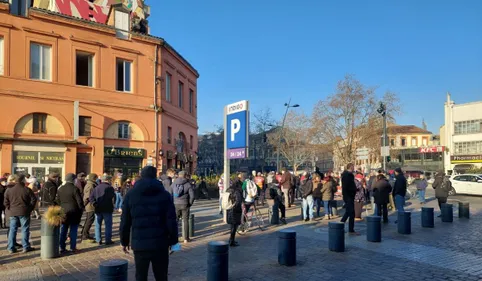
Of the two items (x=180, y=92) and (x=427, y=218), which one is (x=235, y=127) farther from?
(x=180, y=92)

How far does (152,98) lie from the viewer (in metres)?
26.7

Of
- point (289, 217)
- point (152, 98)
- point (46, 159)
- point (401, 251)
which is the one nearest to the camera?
point (401, 251)

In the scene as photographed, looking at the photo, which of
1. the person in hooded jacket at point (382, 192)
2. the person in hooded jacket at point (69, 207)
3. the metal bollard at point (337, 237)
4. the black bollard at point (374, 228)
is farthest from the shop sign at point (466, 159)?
the person in hooded jacket at point (69, 207)

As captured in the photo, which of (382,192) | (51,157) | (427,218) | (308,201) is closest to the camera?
(427,218)

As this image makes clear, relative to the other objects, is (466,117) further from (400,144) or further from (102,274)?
(102,274)

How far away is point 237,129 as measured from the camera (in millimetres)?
13227

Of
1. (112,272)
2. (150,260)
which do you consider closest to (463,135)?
(150,260)

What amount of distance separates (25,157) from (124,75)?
8012 millimetres

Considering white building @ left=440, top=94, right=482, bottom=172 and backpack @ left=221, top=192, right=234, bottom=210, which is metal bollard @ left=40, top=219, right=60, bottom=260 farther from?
white building @ left=440, top=94, right=482, bottom=172

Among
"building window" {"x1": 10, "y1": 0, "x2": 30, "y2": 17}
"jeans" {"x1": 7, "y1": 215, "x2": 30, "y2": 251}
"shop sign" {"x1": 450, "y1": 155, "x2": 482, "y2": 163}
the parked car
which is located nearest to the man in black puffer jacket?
"jeans" {"x1": 7, "y1": 215, "x2": 30, "y2": 251}

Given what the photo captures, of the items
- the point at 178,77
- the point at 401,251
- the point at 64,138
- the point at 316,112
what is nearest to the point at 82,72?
the point at 64,138

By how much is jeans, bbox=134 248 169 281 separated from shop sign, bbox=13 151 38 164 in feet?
65.4

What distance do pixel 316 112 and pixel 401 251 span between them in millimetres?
36307

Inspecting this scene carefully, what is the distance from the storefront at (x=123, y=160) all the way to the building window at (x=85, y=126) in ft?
4.83
